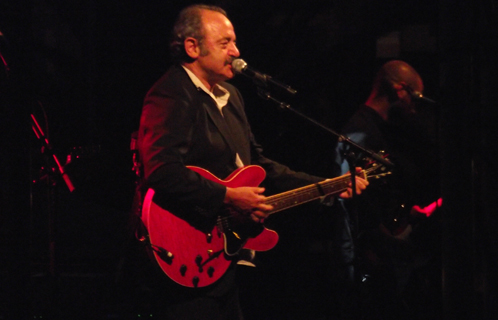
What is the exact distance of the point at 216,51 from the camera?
117 inches

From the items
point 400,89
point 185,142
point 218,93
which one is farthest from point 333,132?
point 400,89

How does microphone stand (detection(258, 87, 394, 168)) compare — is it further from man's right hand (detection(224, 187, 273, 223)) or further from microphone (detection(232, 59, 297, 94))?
man's right hand (detection(224, 187, 273, 223))

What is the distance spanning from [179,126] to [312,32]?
7.58ft

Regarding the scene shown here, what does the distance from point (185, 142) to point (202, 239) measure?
488 mm

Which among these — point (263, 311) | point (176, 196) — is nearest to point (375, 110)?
point (263, 311)

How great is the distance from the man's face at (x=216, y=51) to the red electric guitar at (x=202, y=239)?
538 millimetres

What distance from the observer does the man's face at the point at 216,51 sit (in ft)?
9.75

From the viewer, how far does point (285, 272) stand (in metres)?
4.66

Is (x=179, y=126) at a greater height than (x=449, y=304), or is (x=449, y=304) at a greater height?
(x=179, y=126)

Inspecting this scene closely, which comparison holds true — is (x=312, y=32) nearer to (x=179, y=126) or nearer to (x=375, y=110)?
(x=375, y=110)

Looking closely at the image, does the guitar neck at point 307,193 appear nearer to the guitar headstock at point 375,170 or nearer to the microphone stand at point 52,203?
the guitar headstock at point 375,170

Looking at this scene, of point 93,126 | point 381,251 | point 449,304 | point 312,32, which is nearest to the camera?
point 449,304

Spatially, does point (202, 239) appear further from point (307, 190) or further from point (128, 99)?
point (128, 99)

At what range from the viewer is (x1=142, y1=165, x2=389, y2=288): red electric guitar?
258 cm
